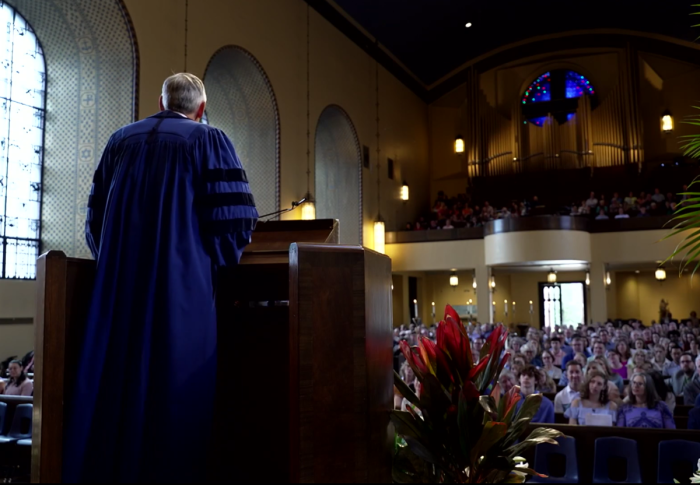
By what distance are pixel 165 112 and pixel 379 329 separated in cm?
98

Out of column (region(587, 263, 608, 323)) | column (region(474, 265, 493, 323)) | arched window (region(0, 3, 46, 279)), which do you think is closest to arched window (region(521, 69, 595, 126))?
column (region(587, 263, 608, 323))

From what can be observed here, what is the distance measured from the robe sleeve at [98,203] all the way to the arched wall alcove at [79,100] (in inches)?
264

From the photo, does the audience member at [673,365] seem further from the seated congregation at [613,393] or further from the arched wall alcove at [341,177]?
the arched wall alcove at [341,177]

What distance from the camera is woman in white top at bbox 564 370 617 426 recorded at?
18.7 ft

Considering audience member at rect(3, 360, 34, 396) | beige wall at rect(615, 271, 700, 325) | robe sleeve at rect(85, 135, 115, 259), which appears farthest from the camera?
beige wall at rect(615, 271, 700, 325)

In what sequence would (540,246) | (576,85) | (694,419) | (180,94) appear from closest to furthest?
(180,94), (694,419), (540,246), (576,85)

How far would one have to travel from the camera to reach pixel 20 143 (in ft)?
28.2

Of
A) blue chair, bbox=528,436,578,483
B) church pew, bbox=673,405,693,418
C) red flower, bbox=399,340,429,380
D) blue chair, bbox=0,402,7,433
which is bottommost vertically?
blue chair, bbox=528,436,578,483

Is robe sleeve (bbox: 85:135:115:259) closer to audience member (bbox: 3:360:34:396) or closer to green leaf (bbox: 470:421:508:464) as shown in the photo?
green leaf (bbox: 470:421:508:464)

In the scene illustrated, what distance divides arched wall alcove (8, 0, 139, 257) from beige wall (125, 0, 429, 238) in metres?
0.25

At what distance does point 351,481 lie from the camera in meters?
1.71

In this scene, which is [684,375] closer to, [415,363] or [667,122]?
[415,363]

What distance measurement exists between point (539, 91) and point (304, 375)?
66.7ft

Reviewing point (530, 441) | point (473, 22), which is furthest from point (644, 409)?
point (473, 22)
